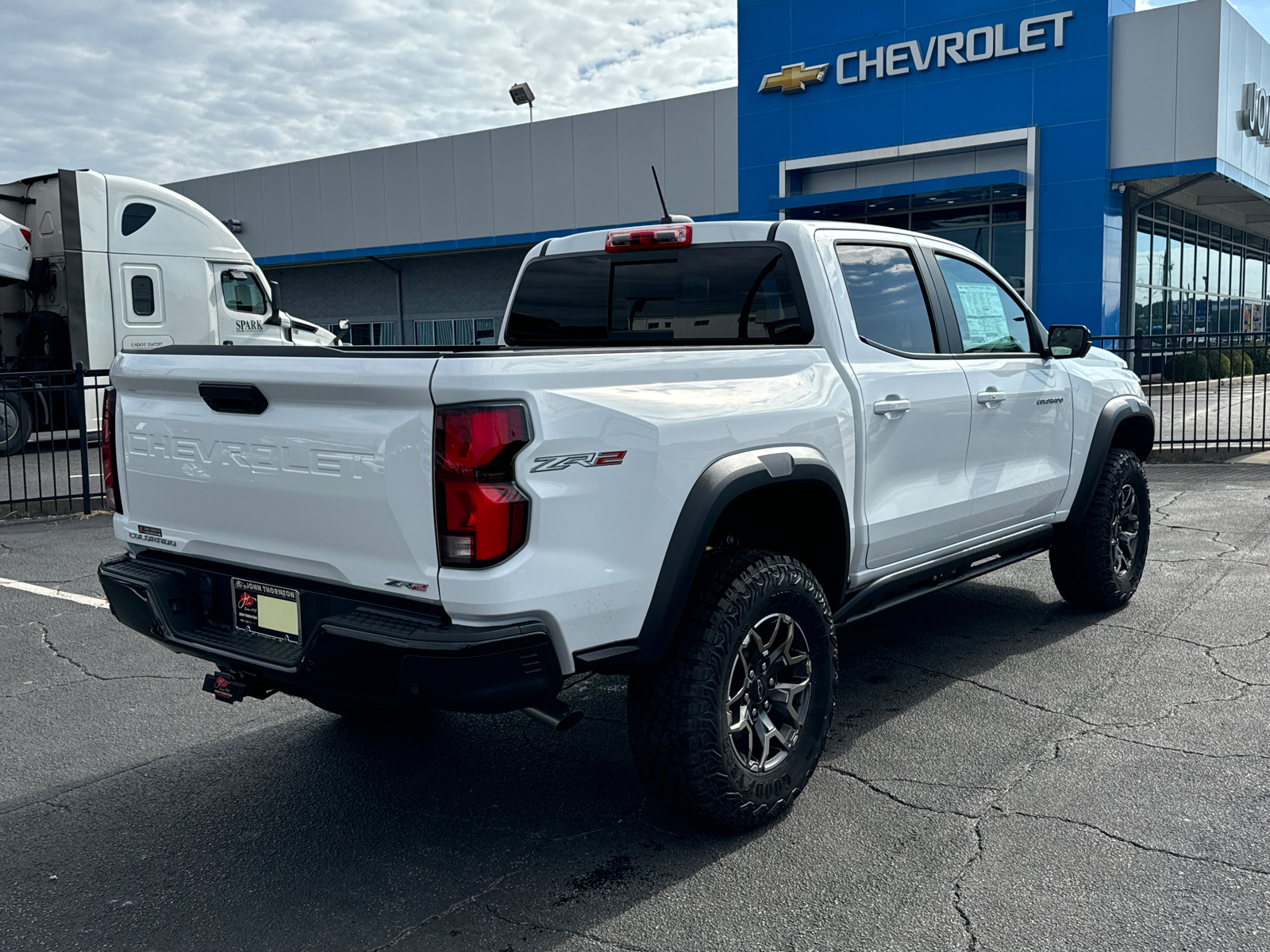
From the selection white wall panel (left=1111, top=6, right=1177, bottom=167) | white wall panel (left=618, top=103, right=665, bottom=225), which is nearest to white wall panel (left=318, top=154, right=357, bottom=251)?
white wall panel (left=618, top=103, right=665, bottom=225)

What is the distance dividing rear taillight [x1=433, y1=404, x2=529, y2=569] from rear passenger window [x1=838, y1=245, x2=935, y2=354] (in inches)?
74.8

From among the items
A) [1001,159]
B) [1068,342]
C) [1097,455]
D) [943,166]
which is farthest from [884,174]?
[1068,342]

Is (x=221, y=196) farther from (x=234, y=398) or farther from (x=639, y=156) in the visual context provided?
(x=234, y=398)

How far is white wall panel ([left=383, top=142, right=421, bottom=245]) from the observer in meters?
31.9

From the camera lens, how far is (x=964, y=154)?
2203cm

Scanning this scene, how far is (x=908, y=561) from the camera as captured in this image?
14.4ft

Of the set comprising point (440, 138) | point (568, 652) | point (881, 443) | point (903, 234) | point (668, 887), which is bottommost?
point (668, 887)

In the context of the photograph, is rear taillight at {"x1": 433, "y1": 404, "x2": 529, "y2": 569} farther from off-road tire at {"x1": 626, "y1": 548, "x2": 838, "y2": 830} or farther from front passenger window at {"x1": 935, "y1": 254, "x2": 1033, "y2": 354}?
front passenger window at {"x1": 935, "y1": 254, "x2": 1033, "y2": 354}

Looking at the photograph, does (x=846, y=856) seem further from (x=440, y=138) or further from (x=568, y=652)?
(x=440, y=138)

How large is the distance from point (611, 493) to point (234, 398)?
3.83ft

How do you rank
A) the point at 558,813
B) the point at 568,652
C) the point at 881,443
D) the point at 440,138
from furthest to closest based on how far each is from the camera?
the point at 440,138, the point at 881,443, the point at 558,813, the point at 568,652

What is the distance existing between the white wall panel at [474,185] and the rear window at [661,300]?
87.9 feet

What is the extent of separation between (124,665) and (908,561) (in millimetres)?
3865

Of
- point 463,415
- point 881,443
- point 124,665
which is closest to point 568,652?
point 463,415
